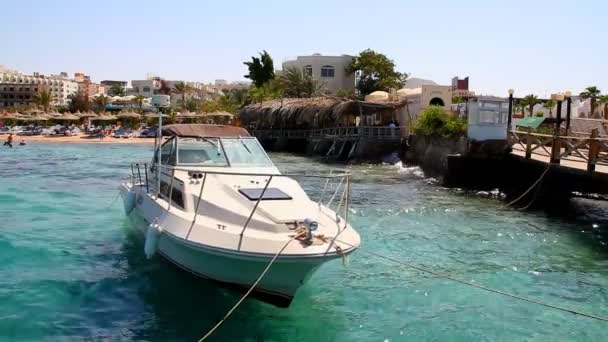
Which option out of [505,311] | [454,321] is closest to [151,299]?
[454,321]

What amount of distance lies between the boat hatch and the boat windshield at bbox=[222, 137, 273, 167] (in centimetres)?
188

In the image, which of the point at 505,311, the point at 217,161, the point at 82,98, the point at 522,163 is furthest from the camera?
the point at 82,98

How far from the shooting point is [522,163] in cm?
2195

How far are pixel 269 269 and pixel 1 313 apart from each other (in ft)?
15.1

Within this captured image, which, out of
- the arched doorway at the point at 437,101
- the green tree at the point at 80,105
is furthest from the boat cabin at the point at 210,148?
the green tree at the point at 80,105

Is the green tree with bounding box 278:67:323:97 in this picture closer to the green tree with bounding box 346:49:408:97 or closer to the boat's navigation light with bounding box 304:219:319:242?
the green tree with bounding box 346:49:408:97

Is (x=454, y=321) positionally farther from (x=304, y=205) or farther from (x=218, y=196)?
(x=218, y=196)

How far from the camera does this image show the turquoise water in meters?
8.70

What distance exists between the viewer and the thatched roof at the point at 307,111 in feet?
129

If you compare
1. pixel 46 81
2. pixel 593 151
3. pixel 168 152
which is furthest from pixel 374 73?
pixel 46 81

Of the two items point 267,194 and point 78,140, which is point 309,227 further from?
point 78,140

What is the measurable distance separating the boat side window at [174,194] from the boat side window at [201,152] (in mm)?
596

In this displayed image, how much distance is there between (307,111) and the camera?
150 feet

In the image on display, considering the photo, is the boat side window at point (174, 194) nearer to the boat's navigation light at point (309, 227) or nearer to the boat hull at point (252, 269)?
the boat hull at point (252, 269)
